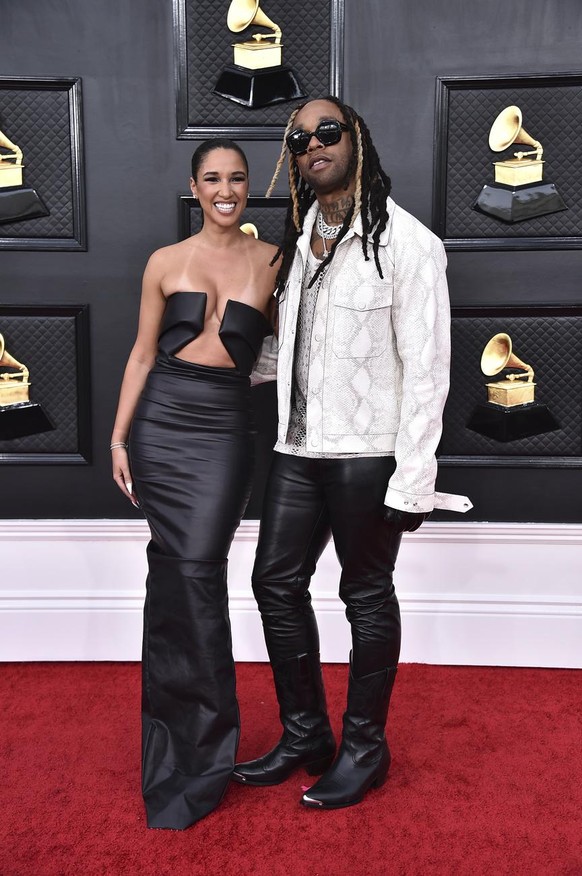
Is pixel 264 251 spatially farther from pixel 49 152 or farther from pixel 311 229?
pixel 49 152

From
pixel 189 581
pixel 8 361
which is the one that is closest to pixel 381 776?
pixel 189 581

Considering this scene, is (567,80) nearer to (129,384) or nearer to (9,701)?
(129,384)

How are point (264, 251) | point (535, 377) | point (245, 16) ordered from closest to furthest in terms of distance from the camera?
1. point (264, 251)
2. point (245, 16)
3. point (535, 377)

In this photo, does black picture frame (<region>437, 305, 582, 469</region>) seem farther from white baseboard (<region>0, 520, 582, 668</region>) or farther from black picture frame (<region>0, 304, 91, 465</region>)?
black picture frame (<region>0, 304, 91, 465</region>)

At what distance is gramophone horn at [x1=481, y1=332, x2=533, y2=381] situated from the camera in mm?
3084

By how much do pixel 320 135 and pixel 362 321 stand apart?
19.0 inches

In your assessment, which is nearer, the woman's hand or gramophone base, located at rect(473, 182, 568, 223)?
the woman's hand

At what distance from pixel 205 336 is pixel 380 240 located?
56 cm

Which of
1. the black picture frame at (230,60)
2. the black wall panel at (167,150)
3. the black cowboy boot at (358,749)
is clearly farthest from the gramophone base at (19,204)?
the black cowboy boot at (358,749)

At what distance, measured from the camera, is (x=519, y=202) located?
3002mm

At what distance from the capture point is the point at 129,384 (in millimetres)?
2455

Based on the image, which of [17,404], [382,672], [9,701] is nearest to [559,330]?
[382,672]

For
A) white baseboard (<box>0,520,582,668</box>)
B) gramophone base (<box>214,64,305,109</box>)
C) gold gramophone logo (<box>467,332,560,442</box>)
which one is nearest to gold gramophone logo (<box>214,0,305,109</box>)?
gramophone base (<box>214,64,305,109</box>)

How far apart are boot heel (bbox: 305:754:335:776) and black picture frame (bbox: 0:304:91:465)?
146 centimetres
